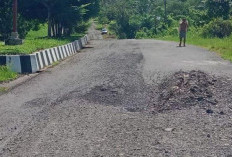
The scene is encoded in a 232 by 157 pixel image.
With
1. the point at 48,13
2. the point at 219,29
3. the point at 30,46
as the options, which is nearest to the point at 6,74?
the point at 30,46

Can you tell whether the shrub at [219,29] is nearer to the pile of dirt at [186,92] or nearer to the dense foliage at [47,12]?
the dense foliage at [47,12]

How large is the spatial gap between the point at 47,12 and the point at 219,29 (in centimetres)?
1567

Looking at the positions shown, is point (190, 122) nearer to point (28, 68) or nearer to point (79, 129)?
point (79, 129)

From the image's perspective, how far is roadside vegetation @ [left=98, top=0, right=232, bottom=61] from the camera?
1614 inches

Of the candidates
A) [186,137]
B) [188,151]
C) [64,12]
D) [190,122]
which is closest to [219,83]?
[190,122]

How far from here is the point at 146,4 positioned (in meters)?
101

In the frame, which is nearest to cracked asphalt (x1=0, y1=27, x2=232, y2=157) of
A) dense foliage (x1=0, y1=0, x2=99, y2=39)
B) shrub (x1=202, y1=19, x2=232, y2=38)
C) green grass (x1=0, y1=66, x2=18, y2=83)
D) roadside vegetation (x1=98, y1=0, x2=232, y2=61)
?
green grass (x1=0, y1=66, x2=18, y2=83)

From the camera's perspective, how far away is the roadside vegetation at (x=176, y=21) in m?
41.0

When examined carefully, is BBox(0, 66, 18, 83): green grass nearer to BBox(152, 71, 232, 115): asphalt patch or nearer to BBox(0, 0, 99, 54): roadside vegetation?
BBox(152, 71, 232, 115): asphalt patch

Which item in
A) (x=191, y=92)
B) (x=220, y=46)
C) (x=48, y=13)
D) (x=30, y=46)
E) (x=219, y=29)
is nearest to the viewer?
(x=191, y=92)

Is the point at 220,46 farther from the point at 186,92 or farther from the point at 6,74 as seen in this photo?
the point at 186,92

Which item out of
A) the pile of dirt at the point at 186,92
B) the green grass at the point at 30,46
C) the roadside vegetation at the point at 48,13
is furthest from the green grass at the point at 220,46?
the roadside vegetation at the point at 48,13

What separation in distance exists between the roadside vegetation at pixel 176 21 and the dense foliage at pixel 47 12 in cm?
887

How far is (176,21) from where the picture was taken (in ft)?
245
